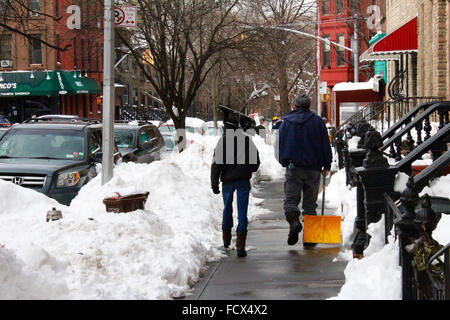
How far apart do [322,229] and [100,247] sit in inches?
126

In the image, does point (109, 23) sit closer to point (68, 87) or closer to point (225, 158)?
point (225, 158)

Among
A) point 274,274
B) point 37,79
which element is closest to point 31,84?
point 37,79

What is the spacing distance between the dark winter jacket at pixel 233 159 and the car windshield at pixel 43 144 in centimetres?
524

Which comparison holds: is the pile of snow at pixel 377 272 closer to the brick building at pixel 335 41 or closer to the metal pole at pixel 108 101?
the metal pole at pixel 108 101

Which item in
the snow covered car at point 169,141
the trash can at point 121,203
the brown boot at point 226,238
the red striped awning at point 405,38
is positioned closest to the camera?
the trash can at point 121,203

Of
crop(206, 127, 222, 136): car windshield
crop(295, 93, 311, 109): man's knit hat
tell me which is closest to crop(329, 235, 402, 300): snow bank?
crop(295, 93, 311, 109): man's knit hat

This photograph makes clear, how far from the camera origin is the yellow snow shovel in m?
9.41

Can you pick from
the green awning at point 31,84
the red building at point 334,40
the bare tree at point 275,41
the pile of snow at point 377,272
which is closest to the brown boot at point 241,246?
the pile of snow at point 377,272

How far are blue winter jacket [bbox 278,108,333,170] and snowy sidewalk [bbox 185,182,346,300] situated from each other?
114cm

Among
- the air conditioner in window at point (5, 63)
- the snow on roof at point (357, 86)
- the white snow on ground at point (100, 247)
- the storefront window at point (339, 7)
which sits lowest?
the white snow on ground at point (100, 247)

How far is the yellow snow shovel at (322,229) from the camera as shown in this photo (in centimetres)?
941

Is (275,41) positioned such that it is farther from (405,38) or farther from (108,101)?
(108,101)

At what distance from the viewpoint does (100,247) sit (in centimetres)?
753

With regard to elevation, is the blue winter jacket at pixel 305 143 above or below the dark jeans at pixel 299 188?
above
